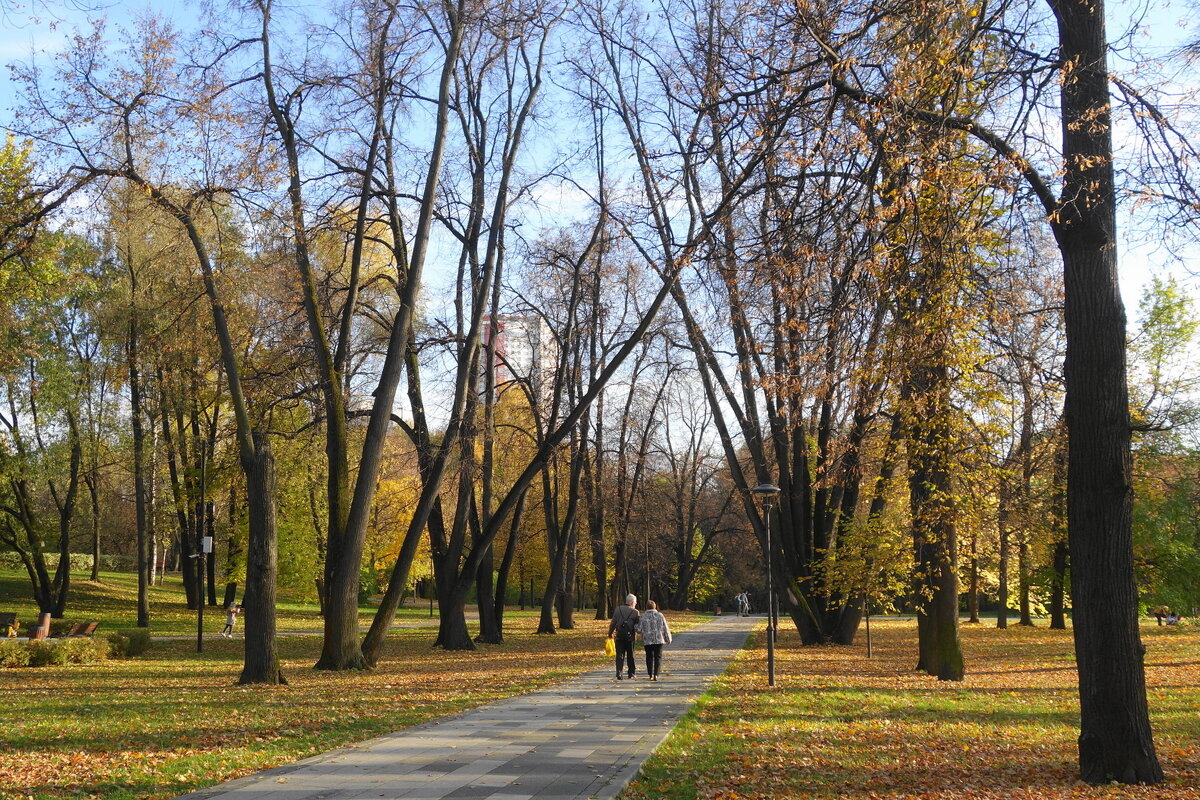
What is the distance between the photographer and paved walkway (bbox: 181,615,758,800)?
7.28 meters

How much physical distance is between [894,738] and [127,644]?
18.3 metres

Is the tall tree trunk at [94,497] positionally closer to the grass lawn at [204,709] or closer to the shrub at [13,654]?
the grass lawn at [204,709]

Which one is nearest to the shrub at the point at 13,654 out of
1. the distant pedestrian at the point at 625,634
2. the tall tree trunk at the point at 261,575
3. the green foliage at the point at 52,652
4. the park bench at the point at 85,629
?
the green foliage at the point at 52,652

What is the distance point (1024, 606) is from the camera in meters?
42.2

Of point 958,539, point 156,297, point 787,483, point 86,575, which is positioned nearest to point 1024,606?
point 787,483

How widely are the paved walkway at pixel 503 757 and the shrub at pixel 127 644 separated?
40.3 feet

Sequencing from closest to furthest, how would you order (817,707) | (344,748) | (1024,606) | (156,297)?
(344,748)
(817,707)
(156,297)
(1024,606)

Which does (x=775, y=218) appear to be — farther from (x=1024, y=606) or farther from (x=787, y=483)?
(x=1024, y=606)

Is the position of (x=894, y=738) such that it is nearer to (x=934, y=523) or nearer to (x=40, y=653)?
(x=934, y=523)

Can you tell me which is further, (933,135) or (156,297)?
(156,297)

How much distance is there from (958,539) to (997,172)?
460 inches

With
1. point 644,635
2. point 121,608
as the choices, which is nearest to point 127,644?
point 644,635

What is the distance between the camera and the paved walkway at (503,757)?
728 centimetres

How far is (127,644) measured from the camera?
72.6 ft
